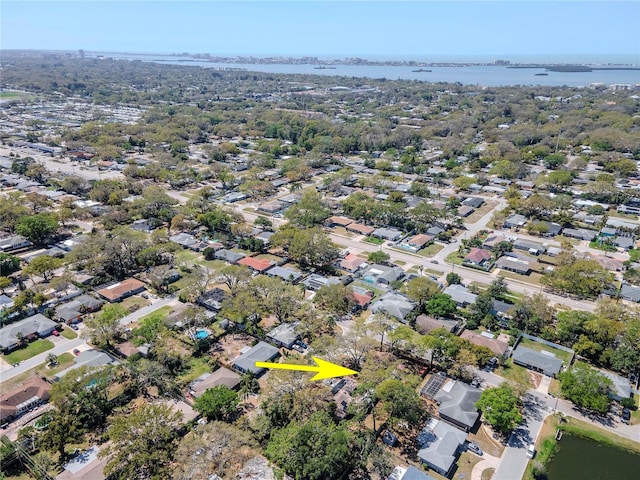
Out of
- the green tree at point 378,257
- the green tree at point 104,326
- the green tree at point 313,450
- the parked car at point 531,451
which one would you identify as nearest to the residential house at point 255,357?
the green tree at point 313,450

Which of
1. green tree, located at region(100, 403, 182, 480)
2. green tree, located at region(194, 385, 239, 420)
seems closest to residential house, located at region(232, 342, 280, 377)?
green tree, located at region(194, 385, 239, 420)

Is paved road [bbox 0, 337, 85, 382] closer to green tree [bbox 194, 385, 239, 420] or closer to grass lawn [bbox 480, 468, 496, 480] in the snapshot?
green tree [bbox 194, 385, 239, 420]

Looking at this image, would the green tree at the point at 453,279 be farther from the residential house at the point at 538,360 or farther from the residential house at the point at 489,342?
the residential house at the point at 538,360

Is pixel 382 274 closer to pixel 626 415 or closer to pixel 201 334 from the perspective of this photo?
pixel 201 334

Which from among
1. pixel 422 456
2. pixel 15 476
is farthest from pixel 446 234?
pixel 15 476

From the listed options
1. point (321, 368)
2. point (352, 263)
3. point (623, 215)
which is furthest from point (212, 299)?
point (623, 215)

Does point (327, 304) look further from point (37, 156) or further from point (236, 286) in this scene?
point (37, 156)
